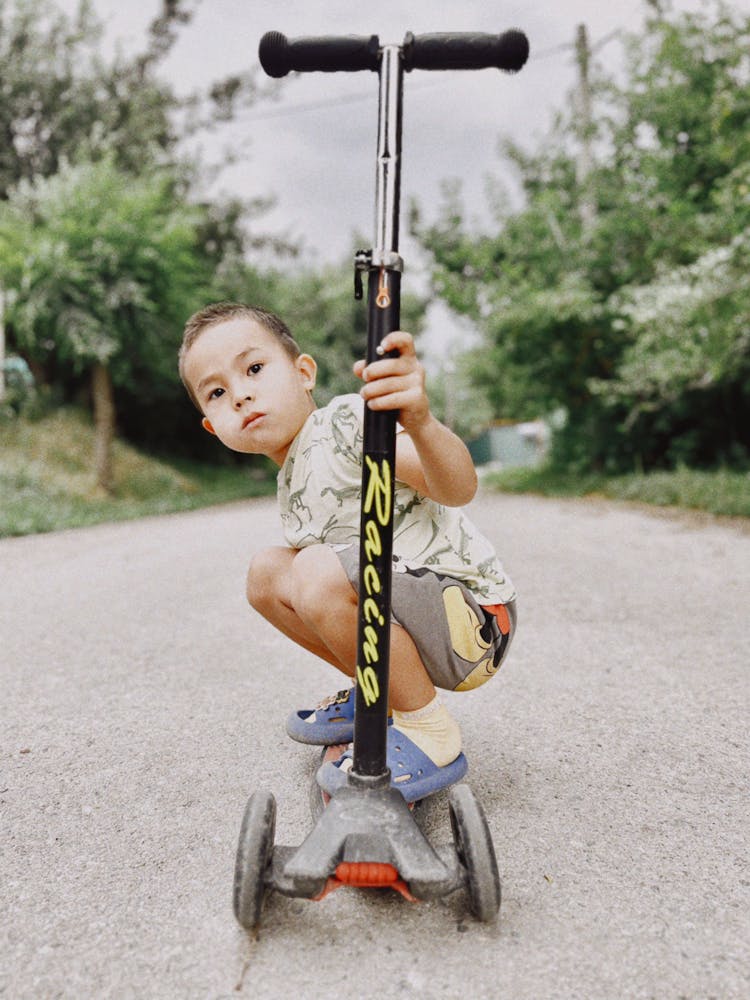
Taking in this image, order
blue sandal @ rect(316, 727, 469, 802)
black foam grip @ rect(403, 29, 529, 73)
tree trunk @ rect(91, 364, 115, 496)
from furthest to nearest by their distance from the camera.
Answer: tree trunk @ rect(91, 364, 115, 496) < blue sandal @ rect(316, 727, 469, 802) < black foam grip @ rect(403, 29, 529, 73)

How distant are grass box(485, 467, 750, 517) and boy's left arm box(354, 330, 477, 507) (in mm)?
7055

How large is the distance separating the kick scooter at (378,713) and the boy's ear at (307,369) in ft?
1.34

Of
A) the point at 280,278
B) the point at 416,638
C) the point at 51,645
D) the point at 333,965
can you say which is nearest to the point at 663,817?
the point at 416,638

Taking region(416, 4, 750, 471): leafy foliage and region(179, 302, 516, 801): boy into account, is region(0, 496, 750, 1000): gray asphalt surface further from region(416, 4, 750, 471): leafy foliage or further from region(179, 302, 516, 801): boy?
region(416, 4, 750, 471): leafy foliage

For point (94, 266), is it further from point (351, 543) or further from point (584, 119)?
point (351, 543)

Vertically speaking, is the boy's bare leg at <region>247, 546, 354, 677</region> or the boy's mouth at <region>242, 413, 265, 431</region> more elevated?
the boy's mouth at <region>242, 413, 265, 431</region>

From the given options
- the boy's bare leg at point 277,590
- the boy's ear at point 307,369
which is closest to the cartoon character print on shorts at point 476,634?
the boy's bare leg at point 277,590

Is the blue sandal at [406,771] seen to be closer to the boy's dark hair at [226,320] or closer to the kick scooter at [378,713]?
the kick scooter at [378,713]

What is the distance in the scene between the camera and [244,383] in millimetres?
1625

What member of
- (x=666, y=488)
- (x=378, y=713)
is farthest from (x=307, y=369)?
(x=666, y=488)

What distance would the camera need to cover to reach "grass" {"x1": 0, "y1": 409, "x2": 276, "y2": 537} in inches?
358

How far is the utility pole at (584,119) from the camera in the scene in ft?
40.1

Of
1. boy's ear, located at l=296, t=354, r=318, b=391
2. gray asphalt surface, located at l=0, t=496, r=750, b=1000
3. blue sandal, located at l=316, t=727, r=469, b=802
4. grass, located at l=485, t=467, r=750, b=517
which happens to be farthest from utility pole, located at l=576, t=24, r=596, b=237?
blue sandal, located at l=316, t=727, r=469, b=802

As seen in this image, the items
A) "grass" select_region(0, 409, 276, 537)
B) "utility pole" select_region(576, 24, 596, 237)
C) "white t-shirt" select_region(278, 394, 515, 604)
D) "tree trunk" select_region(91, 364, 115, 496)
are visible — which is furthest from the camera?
"utility pole" select_region(576, 24, 596, 237)
